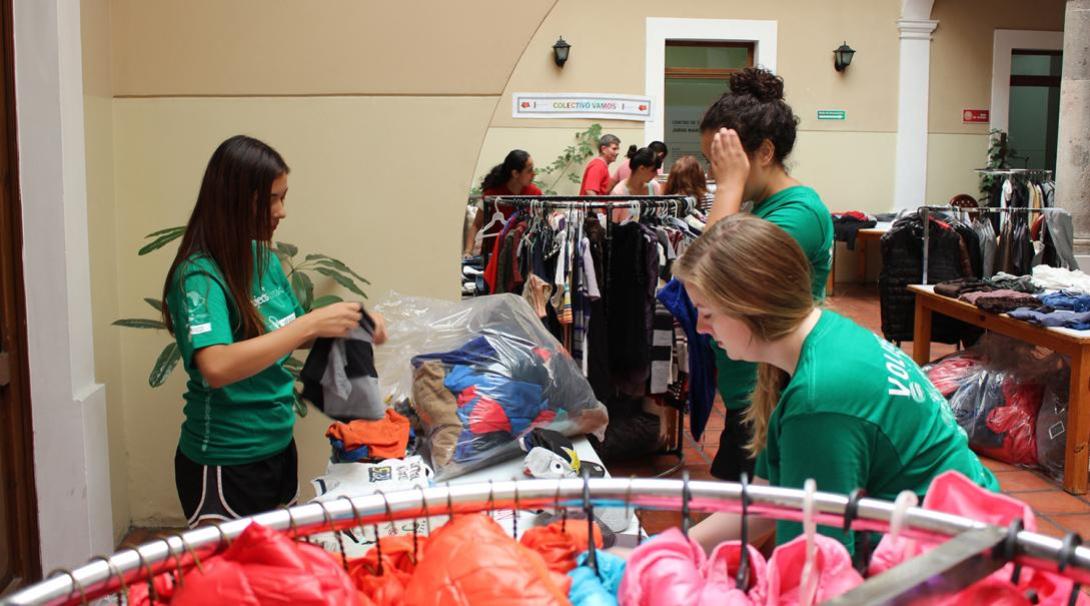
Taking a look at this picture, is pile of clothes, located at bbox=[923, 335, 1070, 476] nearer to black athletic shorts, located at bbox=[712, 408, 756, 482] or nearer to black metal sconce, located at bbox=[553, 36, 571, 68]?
black athletic shorts, located at bbox=[712, 408, 756, 482]

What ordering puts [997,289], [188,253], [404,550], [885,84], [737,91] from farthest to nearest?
[885,84]
[997,289]
[737,91]
[188,253]
[404,550]

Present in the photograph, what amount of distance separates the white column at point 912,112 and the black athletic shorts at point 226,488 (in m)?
10.4

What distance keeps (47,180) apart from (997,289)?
4285mm

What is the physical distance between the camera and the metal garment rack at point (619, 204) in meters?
4.16

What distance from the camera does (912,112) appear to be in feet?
37.3

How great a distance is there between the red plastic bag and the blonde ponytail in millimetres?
770

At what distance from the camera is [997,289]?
4969mm

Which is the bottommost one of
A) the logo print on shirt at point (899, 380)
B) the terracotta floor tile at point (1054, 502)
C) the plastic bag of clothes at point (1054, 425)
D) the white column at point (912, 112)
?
the terracotta floor tile at point (1054, 502)

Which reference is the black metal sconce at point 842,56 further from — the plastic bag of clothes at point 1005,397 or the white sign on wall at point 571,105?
the plastic bag of clothes at point 1005,397

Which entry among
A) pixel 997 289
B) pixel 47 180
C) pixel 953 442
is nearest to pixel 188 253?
pixel 47 180

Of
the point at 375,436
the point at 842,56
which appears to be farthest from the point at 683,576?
the point at 842,56

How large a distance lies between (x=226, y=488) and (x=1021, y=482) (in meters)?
3.58

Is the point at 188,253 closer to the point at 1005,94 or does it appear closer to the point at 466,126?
the point at 466,126

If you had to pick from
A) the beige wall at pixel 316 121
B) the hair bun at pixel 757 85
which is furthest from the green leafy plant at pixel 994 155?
the hair bun at pixel 757 85
